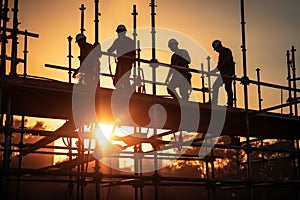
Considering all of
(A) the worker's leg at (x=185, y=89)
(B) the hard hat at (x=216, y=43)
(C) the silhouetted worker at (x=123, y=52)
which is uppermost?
(B) the hard hat at (x=216, y=43)

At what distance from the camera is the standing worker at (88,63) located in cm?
909

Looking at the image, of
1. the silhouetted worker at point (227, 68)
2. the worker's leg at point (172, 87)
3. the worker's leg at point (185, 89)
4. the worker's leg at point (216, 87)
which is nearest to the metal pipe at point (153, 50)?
the worker's leg at point (172, 87)

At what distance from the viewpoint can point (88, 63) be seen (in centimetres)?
982

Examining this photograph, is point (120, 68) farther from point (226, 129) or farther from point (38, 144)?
point (226, 129)

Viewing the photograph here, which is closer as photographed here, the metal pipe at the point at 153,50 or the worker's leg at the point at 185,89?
the metal pipe at the point at 153,50

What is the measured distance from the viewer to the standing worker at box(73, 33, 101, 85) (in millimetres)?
9086

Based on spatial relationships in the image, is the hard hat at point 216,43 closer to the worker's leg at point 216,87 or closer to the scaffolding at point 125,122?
the scaffolding at point 125,122

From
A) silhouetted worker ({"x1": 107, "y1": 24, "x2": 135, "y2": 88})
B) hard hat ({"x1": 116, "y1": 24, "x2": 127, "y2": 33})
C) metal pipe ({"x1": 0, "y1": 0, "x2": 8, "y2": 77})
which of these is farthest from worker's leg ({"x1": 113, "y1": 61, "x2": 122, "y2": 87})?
metal pipe ({"x1": 0, "y1": 0, "x2": 8, "y2": 77})

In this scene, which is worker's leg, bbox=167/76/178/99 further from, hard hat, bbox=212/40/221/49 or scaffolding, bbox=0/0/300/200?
hard hat, bbox=212/40/221/49

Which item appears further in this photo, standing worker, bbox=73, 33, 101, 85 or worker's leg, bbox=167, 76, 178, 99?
worker's leg, bbox=167, 76, 178, 99

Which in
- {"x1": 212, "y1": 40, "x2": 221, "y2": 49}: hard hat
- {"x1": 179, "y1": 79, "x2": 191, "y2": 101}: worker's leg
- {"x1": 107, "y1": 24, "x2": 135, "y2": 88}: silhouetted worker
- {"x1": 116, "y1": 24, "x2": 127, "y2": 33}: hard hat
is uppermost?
{"x1": 212, "y1": 40, "x2": 221, "y2": 49}: hard hat

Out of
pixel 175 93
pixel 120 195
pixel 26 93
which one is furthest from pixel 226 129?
pixel 120 195

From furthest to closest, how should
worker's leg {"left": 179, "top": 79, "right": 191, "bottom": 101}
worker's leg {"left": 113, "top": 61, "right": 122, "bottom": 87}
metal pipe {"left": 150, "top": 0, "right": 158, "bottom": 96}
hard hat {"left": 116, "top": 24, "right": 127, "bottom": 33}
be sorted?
1. worker's leg {"left": 179, "top": 79, "right": 191, "bottom": 101}
2. hard hat {"left": 116, "top": 24, "right": 127, "bottom": 33}
3. worker's leg {"left": 113, "top": 61, "right": 122, "bottom": 87}
4. metal pipe {"left": 150, "top": 0, "right": 158, "bottom": 96}

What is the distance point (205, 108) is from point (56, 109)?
2938 mm
